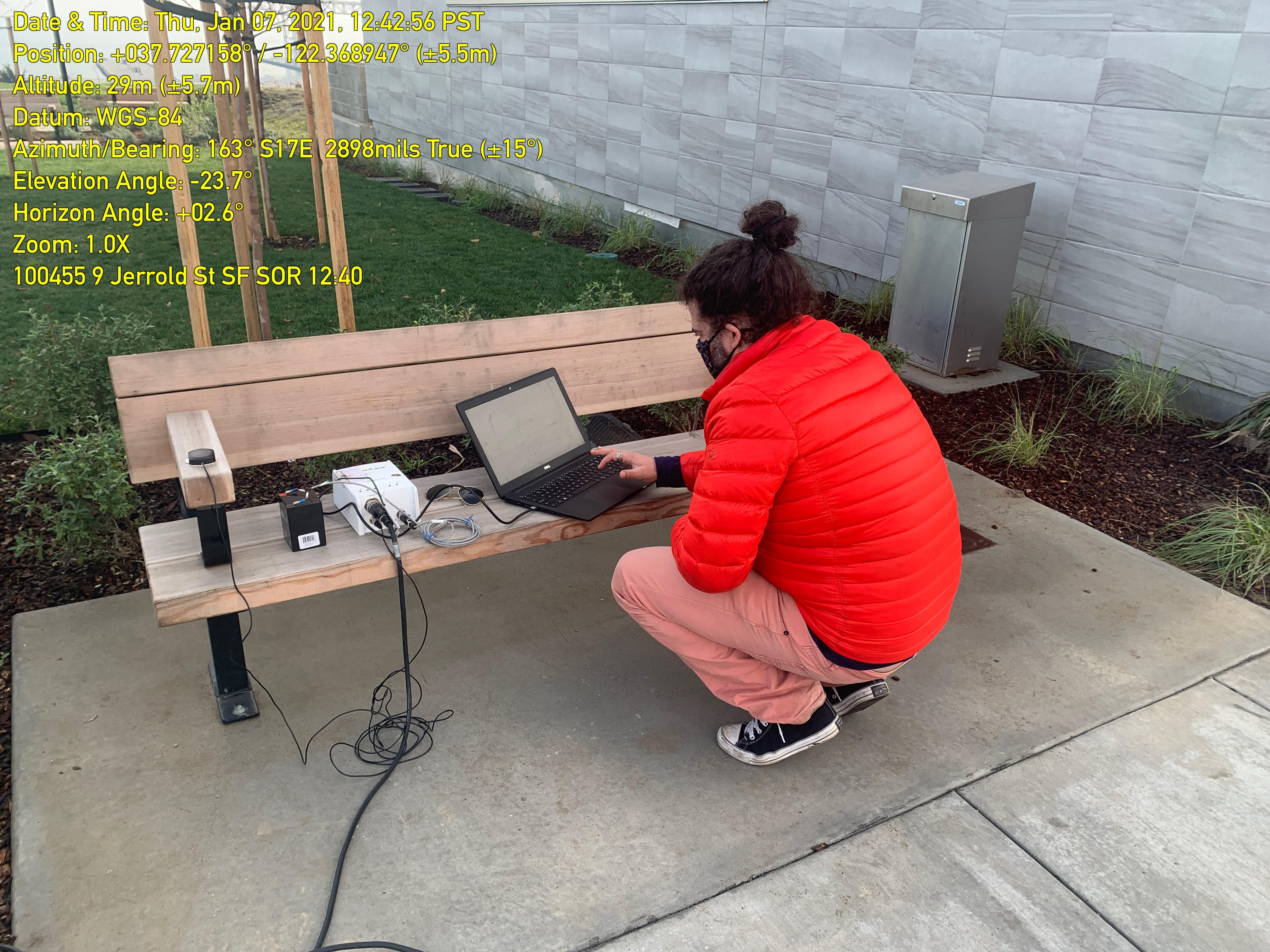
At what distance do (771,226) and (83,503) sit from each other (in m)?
2.76

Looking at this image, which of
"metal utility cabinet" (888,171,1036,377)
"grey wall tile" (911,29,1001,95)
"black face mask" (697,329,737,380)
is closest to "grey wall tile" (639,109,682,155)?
"grey wall tile" (911,29,1001,95)

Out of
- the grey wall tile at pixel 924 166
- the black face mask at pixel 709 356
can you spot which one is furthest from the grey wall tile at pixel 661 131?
the black face mask at pixel 709 356

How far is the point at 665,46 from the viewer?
9406 millimetres

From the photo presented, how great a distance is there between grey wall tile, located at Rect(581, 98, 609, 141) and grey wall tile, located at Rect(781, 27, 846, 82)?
9.90 feet

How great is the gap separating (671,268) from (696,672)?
21.5ft

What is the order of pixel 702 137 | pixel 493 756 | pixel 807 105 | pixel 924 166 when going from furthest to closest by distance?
1. pixel 702 137
2. pixel 807 105
3. pixel 924 166
4. pixel 493 756

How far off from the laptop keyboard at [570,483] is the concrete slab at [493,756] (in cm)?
61

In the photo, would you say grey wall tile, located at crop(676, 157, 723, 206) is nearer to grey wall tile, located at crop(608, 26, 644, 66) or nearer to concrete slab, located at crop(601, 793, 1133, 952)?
grey wall tile, located at crop(608, 26, 644, 66)

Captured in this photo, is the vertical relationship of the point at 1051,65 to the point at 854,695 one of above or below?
above

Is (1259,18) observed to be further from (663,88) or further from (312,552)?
(663,88)

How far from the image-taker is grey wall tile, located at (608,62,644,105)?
9867 mm

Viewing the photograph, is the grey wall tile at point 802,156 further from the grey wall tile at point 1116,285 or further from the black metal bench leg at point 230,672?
the black metal bench leg at point 230,672

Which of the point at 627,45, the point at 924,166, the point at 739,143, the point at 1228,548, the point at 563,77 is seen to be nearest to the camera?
the point at 1228,548

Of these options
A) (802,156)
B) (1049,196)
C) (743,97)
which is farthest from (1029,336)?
(743,97)
